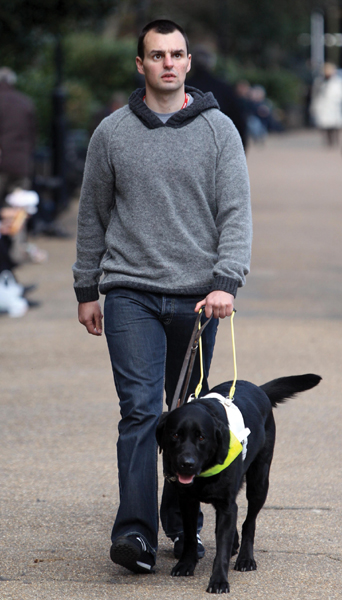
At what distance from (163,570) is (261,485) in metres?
0.50

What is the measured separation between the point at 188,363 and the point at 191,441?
0.47 metres

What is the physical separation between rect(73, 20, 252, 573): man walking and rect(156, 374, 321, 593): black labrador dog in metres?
0.22

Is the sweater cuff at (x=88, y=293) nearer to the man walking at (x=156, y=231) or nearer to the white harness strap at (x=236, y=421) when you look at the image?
the man walking at (x=156, y=231)

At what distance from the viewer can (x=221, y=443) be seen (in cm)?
339

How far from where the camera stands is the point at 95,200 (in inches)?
150

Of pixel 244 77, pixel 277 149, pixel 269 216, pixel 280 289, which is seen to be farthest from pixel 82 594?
pixel 244 77

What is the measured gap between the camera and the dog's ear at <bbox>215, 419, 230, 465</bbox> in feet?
11.1

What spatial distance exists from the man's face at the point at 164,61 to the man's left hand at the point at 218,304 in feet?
2.60

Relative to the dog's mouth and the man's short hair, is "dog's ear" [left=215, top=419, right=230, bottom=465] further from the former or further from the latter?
the man's short hair

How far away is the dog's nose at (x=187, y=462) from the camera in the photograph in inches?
129

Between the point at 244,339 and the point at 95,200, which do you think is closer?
the point at 95,200

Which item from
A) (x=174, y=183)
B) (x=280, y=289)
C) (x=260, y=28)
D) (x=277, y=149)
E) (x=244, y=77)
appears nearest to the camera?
(x=174, y=183)

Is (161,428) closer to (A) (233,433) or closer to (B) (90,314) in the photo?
(A) (233,433)

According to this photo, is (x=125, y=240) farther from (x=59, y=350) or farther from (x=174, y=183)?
(x=59, y=350)
